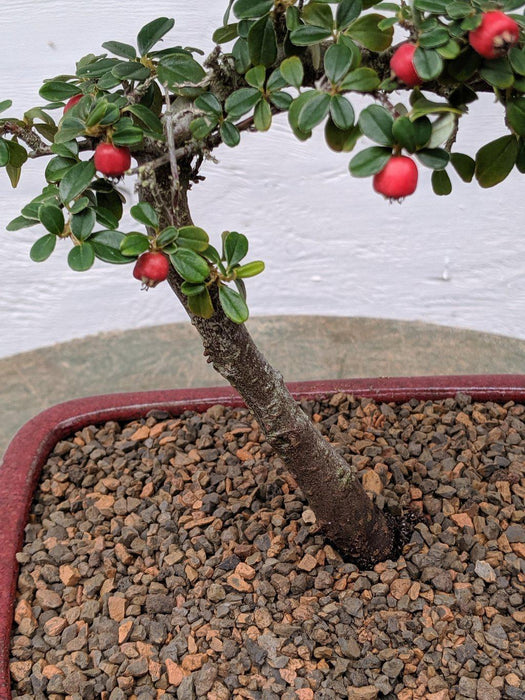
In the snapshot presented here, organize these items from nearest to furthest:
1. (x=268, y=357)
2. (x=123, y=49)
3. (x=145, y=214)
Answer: (x=145, y=214)
(x=123, y=49)
(x=268, y=357)

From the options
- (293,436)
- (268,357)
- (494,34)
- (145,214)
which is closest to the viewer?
(494,34)

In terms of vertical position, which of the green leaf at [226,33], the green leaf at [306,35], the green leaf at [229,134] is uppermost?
the green leaf at [306,35]

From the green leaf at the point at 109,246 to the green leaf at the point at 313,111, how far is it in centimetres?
19

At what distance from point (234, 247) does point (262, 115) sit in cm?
12

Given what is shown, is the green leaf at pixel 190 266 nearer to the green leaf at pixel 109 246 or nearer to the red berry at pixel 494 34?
the green leaf at pixel 109 246

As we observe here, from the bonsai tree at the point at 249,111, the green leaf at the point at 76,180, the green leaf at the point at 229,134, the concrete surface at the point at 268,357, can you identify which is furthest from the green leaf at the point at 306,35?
the concrete surface at the point at 268,357

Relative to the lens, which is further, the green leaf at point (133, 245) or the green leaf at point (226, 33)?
the green leaf at point (226, 33)

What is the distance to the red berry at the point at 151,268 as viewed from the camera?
693mm

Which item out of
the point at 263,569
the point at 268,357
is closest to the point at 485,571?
the point at 263,569

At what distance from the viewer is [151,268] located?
693 millimetres

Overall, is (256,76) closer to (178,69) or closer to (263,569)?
(178,69)

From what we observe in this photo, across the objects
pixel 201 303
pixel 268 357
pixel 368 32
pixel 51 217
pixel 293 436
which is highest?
pixel 368 32

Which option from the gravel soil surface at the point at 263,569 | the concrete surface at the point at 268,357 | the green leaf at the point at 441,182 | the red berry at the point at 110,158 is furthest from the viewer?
the concrete surface at the point at 268,357

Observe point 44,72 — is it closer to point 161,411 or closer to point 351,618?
point 161,411
